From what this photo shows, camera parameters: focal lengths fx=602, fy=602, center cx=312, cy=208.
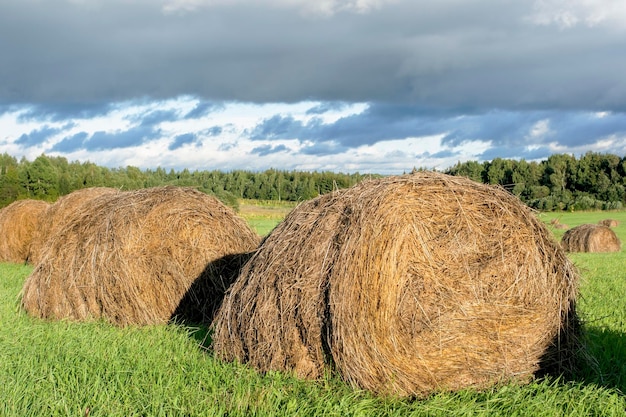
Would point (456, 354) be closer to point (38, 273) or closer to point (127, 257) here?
point (127, 257)

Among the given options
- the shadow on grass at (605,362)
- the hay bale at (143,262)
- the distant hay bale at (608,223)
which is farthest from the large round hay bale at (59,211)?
the distant hay bale at (608,223)

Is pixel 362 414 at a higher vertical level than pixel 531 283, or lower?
lower

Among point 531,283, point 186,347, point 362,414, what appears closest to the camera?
point 362,414

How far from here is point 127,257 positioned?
9398 millimetres

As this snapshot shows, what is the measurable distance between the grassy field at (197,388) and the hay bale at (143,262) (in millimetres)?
1626

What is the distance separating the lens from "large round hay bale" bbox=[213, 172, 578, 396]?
18.7 ft

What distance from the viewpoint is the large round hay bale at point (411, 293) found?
5.70 meters

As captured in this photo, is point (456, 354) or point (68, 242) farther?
point (68, 242)

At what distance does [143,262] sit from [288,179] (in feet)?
283

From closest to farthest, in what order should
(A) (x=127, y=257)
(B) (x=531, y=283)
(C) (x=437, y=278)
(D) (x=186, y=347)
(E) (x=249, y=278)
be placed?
(C) (x=437, y=278) < (B) (x=531, y=283) < (E) (x=249, y=278) < (D) (x=186, y=347) < (A) (x=127, y=257)

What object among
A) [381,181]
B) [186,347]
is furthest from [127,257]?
[381,181]

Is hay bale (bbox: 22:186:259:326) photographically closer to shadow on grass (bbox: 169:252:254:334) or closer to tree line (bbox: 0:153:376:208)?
shadow on grass (bbox: 169:252:254:334)

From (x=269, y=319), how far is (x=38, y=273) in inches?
221

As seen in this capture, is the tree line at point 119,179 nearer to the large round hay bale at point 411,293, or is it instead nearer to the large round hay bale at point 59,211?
the large round hay bale at point 59,211
